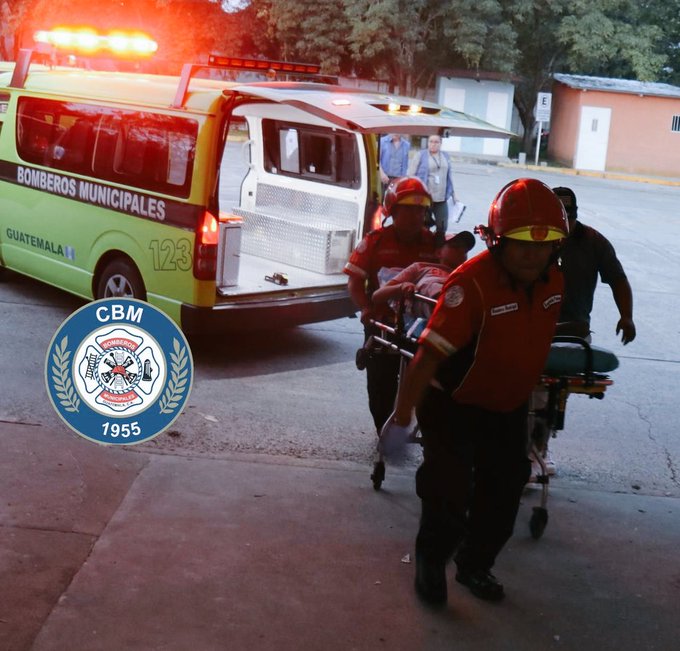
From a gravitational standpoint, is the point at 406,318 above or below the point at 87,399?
above

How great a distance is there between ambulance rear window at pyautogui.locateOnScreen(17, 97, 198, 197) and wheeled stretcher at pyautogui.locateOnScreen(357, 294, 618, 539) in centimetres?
279

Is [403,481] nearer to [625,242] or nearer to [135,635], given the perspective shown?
[135,635]

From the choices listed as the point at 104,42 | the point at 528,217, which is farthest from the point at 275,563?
the point at 104,42

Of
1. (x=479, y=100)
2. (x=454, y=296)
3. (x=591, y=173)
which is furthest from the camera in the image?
(x=479, y=100)

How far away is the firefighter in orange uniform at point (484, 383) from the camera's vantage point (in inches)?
149

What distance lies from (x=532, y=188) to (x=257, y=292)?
4062 mm

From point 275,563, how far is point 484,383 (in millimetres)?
1273

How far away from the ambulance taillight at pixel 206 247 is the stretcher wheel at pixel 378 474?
2.49m

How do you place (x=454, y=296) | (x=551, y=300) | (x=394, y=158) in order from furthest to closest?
(x=394, y=158)
(x=551, y=300)
(x=454, y=296)

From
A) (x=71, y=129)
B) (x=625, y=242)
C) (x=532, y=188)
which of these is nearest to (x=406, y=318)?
(x=532, y=188)

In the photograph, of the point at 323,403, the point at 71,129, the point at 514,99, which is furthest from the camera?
the point at 514,99

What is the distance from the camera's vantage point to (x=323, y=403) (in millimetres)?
6957

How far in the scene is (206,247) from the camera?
716 cm

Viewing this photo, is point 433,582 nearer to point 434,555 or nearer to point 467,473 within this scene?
point 434,555
